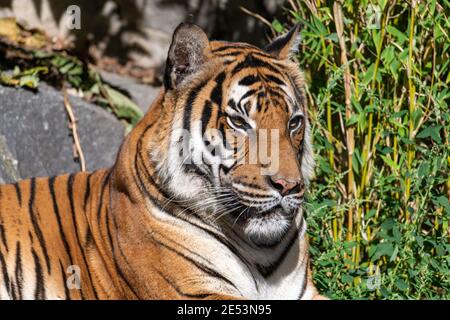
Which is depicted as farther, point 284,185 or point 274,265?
point 274,265

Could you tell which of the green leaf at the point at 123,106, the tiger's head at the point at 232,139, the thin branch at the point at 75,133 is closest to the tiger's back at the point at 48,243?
the tiger's head at the point at 232,139

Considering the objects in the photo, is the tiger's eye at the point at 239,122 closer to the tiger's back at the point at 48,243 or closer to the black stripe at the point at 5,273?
the tiger's back at the point at 48,243

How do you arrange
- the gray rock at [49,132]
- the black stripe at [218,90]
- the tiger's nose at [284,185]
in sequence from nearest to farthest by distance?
the tiger's nose at [284,185] < the black stripe at [218,90] < the gray rock at [49,132]

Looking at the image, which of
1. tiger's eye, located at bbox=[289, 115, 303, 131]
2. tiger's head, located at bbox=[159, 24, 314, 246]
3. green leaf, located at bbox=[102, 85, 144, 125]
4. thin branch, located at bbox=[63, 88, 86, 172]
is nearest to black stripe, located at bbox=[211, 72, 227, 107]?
tiger's head, located at bbox=[159, 24, 314, 246]

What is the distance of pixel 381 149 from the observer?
4672 mm

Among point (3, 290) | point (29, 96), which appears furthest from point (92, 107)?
point (3, 290)

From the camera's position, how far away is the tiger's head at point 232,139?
379cm

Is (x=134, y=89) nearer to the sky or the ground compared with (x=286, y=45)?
nearer to the ground

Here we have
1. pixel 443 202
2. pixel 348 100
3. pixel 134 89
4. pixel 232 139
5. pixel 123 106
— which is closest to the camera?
pixel 232 139

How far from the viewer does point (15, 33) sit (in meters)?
Result: 7.04

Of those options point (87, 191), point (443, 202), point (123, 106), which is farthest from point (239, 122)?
point (123, 106)

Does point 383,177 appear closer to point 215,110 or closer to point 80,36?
point 215,110

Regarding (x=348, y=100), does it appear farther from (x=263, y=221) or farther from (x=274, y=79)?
(x=263, y=221)

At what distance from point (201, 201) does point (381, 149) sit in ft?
3.69
